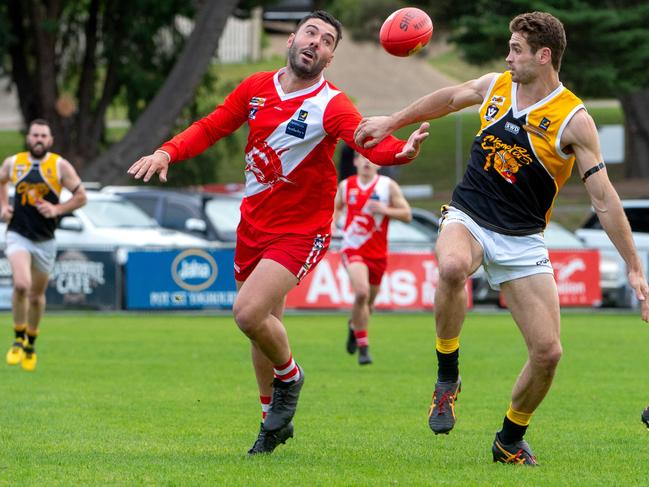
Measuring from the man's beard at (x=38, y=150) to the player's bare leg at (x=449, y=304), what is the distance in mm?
7342

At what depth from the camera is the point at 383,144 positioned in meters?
7.54

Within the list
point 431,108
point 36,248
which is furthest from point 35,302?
point 431,108

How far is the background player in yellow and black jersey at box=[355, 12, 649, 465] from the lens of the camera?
24.0 feet

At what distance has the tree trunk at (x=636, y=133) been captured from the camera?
38.7m

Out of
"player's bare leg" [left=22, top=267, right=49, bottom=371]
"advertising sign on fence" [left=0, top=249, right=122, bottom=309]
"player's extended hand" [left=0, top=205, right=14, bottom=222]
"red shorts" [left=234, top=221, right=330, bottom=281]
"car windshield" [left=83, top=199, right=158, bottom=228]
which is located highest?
"red shorts" [left=234, top=221, right=330, bottom=281]

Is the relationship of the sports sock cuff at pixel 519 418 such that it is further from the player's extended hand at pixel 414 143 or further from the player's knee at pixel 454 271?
the player's extended hand at pixel 414 143

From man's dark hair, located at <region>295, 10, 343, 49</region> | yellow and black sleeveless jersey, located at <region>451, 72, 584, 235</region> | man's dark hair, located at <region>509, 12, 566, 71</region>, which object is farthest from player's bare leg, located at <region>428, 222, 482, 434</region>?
man's dark hair, located at <region>295, 10, 343, 49</region>

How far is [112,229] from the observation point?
77.3ft

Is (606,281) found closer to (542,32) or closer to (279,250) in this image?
(279,250)

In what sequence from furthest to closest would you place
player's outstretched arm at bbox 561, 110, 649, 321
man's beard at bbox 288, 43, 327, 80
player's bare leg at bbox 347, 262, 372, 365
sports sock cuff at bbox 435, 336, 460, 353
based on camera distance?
player's bare leg at bbox 347, 262, 372, 365 < man's beard at bbox 288, 43, 327, 80 < sports sock cuff at bbox 435, 336, 460, 353 < player's outstretched arm at bbox 561, 110, 649, 321

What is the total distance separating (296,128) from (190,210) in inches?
670

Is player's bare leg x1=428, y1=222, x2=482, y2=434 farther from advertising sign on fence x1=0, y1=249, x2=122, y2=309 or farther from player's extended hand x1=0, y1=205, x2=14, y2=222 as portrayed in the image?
advertising sign on fence x1=0, y1=249, x2=122, y2=309

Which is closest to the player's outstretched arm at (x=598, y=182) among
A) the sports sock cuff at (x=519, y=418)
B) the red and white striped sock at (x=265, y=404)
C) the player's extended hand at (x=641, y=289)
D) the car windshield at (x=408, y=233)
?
the player's extended hand at (x=641, y=289)

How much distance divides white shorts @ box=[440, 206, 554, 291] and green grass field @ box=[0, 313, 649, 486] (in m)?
1.07
